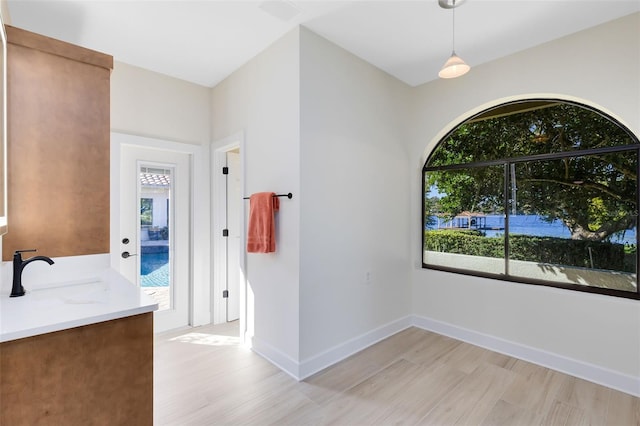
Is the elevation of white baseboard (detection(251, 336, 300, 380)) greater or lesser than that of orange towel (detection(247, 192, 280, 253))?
lesser

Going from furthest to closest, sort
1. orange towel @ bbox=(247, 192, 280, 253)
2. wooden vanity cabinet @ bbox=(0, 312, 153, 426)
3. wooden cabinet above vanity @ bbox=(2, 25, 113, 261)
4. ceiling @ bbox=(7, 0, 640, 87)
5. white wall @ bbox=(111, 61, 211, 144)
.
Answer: white wall @ bbox=(111, 61, 211, 144) → orange towel @ bbox=(247, 192, 280, 253) → ceiling @ bbox=(7, 0, 640, 87) → wooden cabinet above vanity @ bbox=(2, 25, 113, 261) → wooden vanity cabinet @ bbox=(0, 312, 153, 426)

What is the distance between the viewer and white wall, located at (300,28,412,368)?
97.3 inches

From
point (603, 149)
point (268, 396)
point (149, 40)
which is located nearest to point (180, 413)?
point (268, 396)

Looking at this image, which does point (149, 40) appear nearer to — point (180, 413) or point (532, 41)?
point (180, 413)

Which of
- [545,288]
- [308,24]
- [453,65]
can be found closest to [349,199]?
[453,65]

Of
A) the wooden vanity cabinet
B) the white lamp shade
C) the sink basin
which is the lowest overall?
the wooden vanity cabinet

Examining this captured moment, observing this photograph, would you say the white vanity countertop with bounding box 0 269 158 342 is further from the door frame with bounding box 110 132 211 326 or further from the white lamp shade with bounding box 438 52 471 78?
the white lamp shade with bounding box 438 52 471 78

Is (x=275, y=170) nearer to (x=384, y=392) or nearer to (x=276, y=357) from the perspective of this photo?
(x=276, y=357)

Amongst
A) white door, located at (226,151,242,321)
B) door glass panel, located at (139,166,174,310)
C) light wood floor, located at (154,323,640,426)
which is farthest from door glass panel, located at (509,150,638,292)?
door glass panel, located at (139,166,174,310)

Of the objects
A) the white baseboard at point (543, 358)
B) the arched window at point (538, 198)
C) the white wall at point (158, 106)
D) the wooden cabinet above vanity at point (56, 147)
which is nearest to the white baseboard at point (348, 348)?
the white baseboard at point (543, 358)

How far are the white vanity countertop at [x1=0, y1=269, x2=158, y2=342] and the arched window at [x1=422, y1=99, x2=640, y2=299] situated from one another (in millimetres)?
2981

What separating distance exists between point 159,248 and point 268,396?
2.00 m

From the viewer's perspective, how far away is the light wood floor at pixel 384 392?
196 cm

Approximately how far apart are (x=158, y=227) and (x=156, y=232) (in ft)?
0.19
